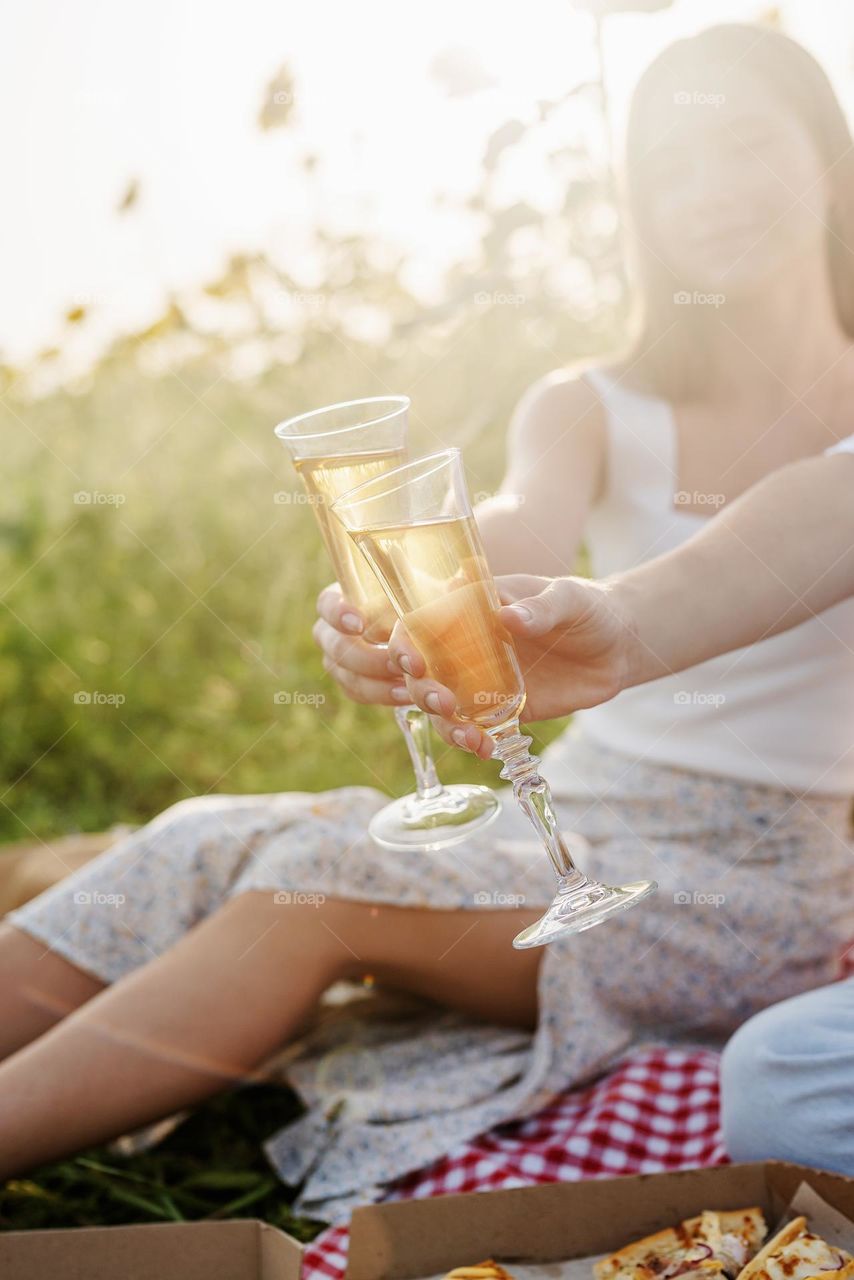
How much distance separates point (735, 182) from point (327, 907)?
4.73 feet

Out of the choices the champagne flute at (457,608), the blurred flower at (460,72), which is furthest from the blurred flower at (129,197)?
→ the champagne flute at (457,608)

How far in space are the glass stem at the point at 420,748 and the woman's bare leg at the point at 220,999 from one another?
1.08ft

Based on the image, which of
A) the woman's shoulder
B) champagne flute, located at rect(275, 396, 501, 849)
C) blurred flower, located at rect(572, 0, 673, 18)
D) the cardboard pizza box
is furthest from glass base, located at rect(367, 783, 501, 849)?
blurred flower, located at rect(572, 0, 673, 18)

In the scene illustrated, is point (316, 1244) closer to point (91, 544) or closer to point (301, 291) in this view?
point (301, 291)

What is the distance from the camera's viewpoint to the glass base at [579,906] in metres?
1.29

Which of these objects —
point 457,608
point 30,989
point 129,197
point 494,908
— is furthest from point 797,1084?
point 129,197

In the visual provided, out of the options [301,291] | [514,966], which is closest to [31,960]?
[514,966]

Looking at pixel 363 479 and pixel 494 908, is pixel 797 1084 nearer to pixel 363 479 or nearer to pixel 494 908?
pixel 494 908

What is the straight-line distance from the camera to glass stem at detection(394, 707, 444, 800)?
167 centimetres

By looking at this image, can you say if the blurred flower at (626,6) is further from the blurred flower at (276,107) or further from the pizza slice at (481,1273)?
the pizza slice at (481,1273)

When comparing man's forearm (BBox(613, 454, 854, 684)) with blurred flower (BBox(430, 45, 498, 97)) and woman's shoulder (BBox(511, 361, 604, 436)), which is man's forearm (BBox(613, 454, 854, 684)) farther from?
blurred flower (BBox(430, 45, 498, 97))

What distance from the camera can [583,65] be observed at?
2531mm

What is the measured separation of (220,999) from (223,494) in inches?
118

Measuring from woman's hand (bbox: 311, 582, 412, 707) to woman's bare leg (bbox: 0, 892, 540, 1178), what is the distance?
1.44 feet
